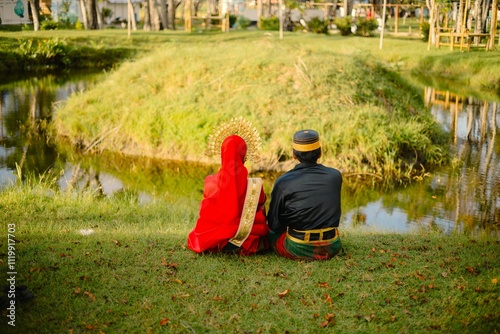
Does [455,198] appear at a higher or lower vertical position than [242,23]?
lower

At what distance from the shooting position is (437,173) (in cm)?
1251

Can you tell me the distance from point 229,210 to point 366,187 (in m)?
6.42

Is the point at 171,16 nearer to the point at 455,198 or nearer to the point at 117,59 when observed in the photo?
the point at 117,59

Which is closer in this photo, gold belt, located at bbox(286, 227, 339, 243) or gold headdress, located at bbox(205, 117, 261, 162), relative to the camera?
gold belt, located at bbox(286, 227, 339, 243)

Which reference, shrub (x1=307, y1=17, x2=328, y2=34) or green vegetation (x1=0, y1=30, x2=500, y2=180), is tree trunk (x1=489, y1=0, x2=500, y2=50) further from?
shrub (x1=307, y1=17, x2=328, y2=34)

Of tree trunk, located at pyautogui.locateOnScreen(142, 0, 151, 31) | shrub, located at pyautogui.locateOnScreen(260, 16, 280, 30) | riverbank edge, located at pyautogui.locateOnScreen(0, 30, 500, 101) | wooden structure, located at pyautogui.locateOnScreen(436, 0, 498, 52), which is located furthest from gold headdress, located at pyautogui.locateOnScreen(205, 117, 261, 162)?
shrub, located at pyautogui.locateOnScreen(260, 16, 280, 30)

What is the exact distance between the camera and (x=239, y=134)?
6.04m

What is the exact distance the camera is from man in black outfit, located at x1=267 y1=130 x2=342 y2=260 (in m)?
5.71

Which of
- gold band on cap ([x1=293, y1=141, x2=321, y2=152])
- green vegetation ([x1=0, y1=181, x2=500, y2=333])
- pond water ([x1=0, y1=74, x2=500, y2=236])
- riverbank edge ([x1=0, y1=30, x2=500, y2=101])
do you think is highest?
gold band on cap ([x1=293, y1=141, x2=321, y2=152])

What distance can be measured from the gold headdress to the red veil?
191 mm

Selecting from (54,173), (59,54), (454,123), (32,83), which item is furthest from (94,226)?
(59,54)

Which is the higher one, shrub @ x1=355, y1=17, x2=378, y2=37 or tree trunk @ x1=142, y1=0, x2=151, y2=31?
tree trunk @ x1=142, y1=0, x2=151, y2=31

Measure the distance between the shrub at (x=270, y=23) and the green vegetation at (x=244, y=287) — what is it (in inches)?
1417

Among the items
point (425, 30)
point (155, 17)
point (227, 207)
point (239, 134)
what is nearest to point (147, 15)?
point (155, 17)
